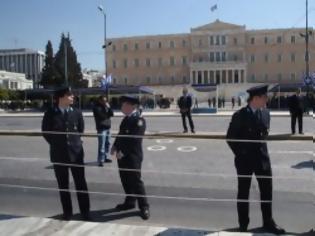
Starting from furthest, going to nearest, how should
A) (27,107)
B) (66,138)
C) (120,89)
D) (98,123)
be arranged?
(27,107) → (120,89) → (98,123) → (66,138)

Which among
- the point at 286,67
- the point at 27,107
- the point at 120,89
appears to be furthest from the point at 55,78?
the point at 286,67

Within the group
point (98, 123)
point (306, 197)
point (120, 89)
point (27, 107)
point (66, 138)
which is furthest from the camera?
point (27, 107)

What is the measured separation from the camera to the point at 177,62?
5507 inches

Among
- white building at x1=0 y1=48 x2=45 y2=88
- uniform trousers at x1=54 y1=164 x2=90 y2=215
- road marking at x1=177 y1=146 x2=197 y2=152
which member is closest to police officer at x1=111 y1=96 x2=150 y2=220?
uniform trousers at x1=54 y1=164 x2=90 y2=215

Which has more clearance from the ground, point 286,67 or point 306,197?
point 286,67

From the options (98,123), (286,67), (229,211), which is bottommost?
(229,211)

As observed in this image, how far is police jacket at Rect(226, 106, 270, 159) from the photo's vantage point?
20.9 feet

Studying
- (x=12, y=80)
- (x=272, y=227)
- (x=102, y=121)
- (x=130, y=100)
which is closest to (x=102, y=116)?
(x=102, y=121)

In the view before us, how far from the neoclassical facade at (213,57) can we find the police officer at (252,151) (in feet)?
413

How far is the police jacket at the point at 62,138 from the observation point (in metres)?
7.10

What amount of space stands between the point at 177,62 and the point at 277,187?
131644 mm

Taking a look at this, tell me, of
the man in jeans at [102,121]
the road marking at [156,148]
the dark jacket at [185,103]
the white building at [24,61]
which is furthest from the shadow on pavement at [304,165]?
the white building at [24,61]

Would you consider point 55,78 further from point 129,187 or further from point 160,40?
point 129,187

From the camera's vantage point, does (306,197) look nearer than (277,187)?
Yes
